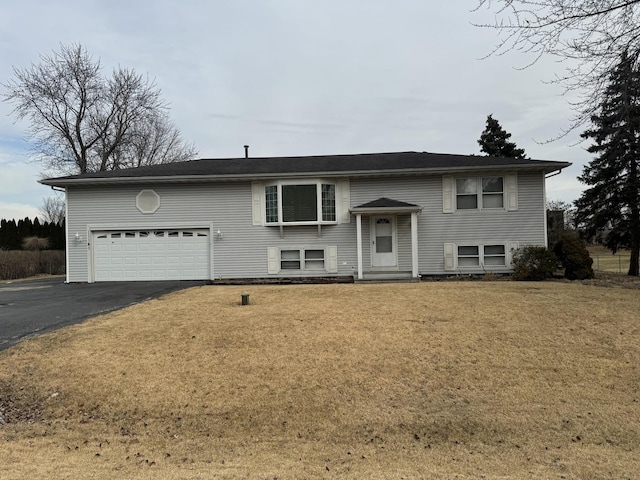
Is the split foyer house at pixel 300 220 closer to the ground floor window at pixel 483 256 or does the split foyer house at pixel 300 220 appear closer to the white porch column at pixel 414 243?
the ground floor window at pixel 483 256

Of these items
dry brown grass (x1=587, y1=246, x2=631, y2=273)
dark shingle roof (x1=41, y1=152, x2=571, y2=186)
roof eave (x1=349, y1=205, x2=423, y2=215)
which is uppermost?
dark shingle roof (x1=41, y1=152, x2=571, y2=186)

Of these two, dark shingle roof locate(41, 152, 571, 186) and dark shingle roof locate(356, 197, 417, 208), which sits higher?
dark shingle roof locate(41, 152, 571, 186)

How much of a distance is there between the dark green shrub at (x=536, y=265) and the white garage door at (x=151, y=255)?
10.6 m

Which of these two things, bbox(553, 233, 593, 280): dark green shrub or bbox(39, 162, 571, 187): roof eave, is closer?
bbox(553, 233, 593, 280): dark green shrub

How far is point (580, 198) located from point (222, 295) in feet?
64.6

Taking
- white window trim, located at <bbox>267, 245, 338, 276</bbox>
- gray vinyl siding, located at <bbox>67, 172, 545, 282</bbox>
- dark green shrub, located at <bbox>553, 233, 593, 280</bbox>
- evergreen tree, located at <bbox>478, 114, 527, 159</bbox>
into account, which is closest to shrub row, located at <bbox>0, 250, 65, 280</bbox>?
gray vinyl siding, located at <bbox>67, 172, 545, 282</bbox>

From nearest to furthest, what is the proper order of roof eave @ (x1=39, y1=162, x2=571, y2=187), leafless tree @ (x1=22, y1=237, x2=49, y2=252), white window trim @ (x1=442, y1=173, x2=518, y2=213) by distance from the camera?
roof eave @ (x1=39, y1=162, x2=571, y2=187)
white window trim @ (x1=442, y1=173, x2=518, y2=213)
leafless tree @ (x1=22, y1=237, x2=49, y2=252)

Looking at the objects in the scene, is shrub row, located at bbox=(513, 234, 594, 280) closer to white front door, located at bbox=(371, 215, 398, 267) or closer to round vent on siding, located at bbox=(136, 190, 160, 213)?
white front door, located at bbox=(371, 215, 398, 267)

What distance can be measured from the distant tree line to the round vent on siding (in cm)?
1412

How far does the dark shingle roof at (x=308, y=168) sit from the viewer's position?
14.5 m

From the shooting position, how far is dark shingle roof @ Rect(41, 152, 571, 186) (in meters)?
14.5

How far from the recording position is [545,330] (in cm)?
668

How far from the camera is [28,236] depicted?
86.9 ft

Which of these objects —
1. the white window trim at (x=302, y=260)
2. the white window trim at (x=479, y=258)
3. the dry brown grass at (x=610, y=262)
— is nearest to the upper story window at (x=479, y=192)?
the white window trim at (x=479, y=258)
